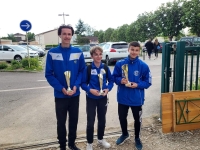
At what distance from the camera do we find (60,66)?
2885 millimetres

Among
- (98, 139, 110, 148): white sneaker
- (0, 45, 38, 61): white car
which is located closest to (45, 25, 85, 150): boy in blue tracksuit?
(98, 139, 110, 148): white sneaker

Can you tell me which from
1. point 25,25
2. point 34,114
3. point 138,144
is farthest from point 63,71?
point 25,25

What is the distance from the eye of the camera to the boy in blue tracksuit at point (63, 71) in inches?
113

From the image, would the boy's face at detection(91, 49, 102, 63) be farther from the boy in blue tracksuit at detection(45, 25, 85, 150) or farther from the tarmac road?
the tarmac road

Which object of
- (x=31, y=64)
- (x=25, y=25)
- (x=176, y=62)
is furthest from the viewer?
(x=31, y=64)

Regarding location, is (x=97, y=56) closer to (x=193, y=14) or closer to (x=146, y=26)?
(x=193, y=14)

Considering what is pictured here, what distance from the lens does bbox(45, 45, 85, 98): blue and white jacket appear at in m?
2.87

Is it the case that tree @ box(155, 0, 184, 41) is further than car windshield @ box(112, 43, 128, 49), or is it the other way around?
tree @ box(155, 0, 184, 41)

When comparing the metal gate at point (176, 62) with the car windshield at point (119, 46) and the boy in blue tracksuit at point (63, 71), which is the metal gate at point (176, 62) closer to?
the boy in blue tracksuit at point (63, 71)

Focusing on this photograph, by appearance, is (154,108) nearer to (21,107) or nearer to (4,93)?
(21,107)

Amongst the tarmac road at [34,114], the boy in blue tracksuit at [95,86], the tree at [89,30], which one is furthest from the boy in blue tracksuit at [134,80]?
the tree at [89,30]

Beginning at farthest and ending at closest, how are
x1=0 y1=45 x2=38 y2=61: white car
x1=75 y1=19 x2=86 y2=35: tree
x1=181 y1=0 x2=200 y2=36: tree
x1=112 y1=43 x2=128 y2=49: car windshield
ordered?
x1=75 y1=19 x2=86 y2=35: tree
x1=181 y1=0 x2=200 y2=36: tree
x1=0 y1=45 x2=38 y2=61: white car
x1=112 y1=43 x2=128 y2=49: car windshield

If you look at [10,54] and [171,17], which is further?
[171,17]

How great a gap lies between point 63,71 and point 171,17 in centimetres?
3051
